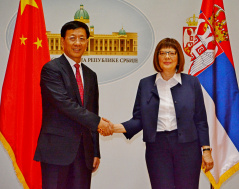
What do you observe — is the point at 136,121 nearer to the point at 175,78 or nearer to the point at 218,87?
the point at 175,78

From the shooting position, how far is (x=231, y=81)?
2.92 metres

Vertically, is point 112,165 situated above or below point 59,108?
below

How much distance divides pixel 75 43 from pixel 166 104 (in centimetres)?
84

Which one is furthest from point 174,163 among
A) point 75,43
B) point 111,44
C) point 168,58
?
point 111,44

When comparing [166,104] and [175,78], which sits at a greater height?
[175,78]

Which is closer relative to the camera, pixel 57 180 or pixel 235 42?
pixel 57 180

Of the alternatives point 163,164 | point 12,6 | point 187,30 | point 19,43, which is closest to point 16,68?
point 19,43

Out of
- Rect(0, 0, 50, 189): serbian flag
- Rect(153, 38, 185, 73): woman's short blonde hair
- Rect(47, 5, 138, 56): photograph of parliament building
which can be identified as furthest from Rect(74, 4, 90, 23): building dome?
Rect(153, 38, 185, 73): woman's short blonde hair

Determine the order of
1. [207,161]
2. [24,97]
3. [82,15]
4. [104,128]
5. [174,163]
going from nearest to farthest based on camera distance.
A: [174,163], [207,161], [104,128], [24,97], [82,15]

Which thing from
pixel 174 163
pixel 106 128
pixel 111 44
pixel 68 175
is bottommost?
pixel 68 175

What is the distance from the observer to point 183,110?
7.13 ft

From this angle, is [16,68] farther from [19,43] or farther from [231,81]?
[231,81]

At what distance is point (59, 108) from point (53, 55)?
1653mm

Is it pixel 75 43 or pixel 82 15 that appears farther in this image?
pixel 82 15
